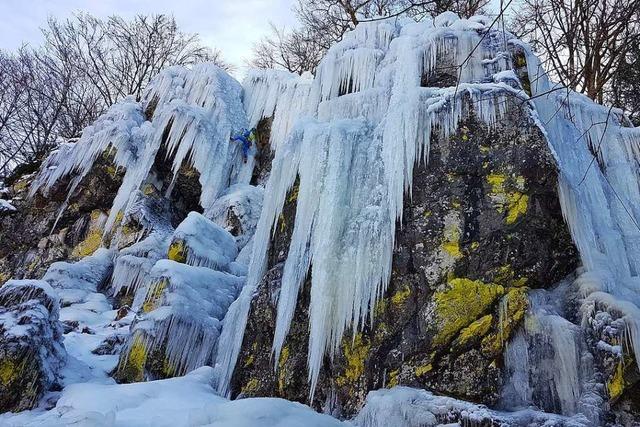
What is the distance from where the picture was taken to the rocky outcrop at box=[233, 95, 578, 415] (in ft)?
12.0

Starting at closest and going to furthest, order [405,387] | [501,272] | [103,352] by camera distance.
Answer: [405,387] < [501,272] < [103,352]

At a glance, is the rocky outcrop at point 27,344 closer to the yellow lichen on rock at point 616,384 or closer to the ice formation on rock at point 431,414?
the ice formation on rock at point 431,414

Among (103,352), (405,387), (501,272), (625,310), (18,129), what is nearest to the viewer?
(625,310)

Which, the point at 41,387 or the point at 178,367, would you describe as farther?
the point at 178,367

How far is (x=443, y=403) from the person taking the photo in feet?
10.8

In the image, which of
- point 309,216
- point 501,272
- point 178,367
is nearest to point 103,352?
point 178,367

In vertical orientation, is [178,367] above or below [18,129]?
below

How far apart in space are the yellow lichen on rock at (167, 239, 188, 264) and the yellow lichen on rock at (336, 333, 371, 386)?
3.70 m

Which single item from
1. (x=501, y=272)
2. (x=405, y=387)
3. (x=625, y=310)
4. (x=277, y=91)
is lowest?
(x=405, y=387)

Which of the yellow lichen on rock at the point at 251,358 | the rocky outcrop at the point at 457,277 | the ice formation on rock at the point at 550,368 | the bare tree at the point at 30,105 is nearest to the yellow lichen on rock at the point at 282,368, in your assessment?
the rocky outcrop at the point at 457,277

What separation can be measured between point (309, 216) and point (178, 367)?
94.6 inches

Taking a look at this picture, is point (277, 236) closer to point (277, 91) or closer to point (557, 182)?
point (557, 182)

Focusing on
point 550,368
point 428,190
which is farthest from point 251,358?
point 550,368

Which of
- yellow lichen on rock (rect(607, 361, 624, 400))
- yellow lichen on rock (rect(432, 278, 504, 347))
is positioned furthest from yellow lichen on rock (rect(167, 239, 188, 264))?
yellow lichen on rock (rect(607, 361, 624, 400))
